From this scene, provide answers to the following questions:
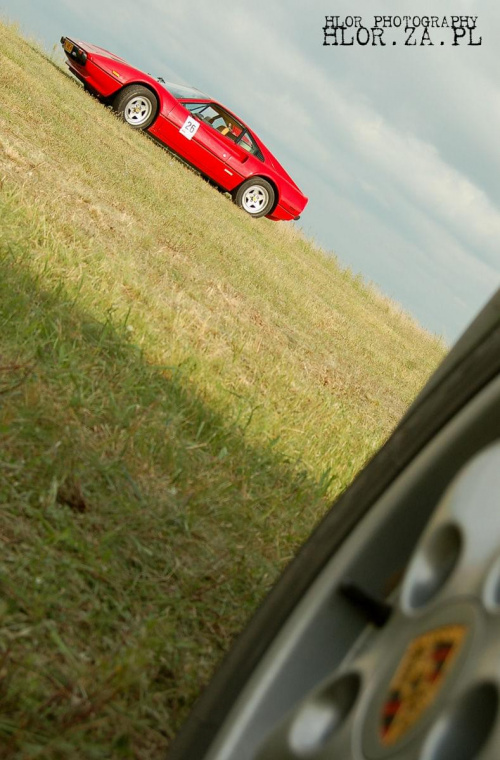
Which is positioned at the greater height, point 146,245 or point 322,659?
point 146,245

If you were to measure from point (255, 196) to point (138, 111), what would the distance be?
97.6 inches

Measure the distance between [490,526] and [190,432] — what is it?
2256 mm

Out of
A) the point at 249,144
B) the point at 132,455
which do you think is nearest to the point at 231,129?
the point at 249,144

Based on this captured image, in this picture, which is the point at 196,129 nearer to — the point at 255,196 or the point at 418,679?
the point at 255,196

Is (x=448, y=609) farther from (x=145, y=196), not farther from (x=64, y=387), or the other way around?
(x=145, y=196)

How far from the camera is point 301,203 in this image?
15758 millimetres

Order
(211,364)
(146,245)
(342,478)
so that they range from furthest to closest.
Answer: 1. (146,245)
2. (211,364)
3. (342,478)

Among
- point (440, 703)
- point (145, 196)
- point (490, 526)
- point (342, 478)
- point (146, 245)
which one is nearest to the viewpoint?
point (440, 703)

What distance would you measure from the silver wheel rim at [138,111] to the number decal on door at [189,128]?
596 mm

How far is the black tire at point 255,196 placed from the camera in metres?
15.1

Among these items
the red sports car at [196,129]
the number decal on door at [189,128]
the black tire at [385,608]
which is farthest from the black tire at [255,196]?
the black tire at [385,608]

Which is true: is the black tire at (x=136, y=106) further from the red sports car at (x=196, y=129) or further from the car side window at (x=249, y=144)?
the car side window at (x=249, y=144)

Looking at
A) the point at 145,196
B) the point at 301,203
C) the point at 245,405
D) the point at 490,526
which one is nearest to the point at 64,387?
the point at 245,405

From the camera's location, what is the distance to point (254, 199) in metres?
15.3
